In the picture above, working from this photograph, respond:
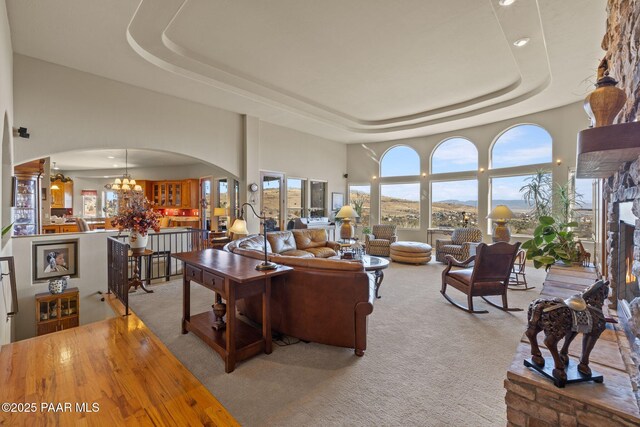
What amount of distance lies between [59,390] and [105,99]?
→ 4464mm

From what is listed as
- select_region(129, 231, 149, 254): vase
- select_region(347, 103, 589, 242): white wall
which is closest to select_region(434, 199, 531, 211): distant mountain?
select_region(347, 103, 589, 242): white wall

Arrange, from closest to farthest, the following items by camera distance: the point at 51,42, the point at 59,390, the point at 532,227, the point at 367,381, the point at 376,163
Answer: the point at 59,390 → the point at 367,381 → the point at 51,42 → the point at 532,227 → the point at 376,163

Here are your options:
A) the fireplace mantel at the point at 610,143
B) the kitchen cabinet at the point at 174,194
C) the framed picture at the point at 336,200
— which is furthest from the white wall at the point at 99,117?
the fireplace mantel at the point at 610,143

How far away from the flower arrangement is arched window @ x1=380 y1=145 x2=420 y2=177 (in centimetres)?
710

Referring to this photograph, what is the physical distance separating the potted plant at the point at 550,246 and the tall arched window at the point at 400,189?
16.0ft

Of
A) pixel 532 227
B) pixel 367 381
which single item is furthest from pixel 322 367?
pixel 532 227

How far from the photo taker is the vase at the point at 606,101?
165cm

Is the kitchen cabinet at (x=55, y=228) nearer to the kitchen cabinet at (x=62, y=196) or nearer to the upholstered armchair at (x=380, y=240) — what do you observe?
the kitchen cabinet at (x=62, y=196)

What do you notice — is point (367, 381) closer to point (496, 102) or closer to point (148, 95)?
point (148, 95)

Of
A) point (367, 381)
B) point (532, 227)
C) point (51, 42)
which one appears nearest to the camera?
point (367, 381)

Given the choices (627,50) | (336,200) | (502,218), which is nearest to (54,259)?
(627,50)

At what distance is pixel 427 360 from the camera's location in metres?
2.53

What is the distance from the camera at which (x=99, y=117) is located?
457cm

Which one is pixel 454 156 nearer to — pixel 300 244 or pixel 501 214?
pixel 501 214
